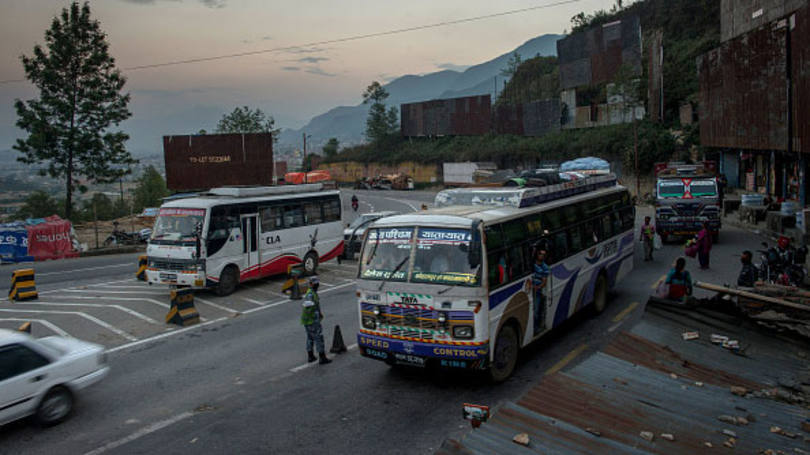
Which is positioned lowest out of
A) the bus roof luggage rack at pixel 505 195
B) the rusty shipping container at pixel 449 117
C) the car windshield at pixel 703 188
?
the car windshield at pixel 703 188

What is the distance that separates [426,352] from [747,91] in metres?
28.7

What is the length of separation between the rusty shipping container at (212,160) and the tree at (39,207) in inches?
952

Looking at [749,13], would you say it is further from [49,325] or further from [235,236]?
[49,325]

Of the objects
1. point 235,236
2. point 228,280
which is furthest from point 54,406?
point 235,236

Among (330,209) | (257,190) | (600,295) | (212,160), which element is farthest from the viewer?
(212,160)

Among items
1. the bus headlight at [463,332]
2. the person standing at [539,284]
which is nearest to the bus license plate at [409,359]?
the bus headlight at [463,332]

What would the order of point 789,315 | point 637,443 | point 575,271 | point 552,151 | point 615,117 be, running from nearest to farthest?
point 637,443 < point 789,315 < point 575,271 < point 615,117 < point 552,151

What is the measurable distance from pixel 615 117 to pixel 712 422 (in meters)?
54.5

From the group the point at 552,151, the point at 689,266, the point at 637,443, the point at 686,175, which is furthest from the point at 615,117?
the point at 637,443

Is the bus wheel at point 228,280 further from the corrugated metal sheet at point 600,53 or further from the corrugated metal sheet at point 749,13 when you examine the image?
the corrugated metal sheet at point 600,53

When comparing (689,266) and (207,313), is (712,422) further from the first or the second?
(689,266)

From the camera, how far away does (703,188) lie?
23.0m

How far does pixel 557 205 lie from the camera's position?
11.8 m

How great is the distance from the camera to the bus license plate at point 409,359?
8789 mm
